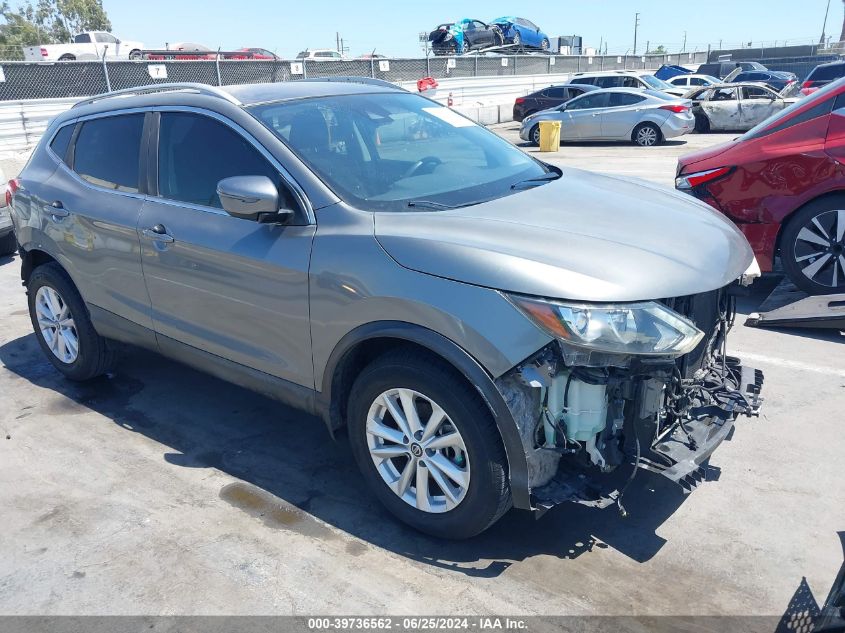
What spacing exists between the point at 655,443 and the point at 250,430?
244 cm

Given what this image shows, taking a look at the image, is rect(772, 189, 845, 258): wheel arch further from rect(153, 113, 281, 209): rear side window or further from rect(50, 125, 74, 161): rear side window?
rect(50, 125, 74, 161): rear side window

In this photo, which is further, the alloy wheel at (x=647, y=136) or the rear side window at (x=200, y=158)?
the alloy wheel at (x=647, y=136)

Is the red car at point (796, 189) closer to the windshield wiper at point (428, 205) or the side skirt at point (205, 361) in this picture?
the windshield wiper at point (428, 205)

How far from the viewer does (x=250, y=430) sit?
435cm

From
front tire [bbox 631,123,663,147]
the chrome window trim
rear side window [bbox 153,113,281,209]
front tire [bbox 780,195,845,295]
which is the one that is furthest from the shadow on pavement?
front tire [bbox 631,123,663,147]

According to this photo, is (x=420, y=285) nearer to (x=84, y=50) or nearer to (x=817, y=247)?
(x=817, y=247)

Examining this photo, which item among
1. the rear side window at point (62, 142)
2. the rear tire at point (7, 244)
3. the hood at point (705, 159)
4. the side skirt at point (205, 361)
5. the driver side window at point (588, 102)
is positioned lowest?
the rear tire at point (7, 244)

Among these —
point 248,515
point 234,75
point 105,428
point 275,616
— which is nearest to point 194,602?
point 275,616

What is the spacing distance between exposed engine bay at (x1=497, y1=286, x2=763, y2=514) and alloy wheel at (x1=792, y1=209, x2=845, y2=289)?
3011 mm

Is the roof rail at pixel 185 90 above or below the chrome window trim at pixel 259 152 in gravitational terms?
above

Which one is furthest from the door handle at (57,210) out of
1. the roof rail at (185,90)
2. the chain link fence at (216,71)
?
the chain link fence at (216,71)

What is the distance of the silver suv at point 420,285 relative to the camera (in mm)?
2715

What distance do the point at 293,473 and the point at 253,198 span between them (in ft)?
4.95

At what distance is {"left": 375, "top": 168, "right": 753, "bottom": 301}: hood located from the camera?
2699mm
